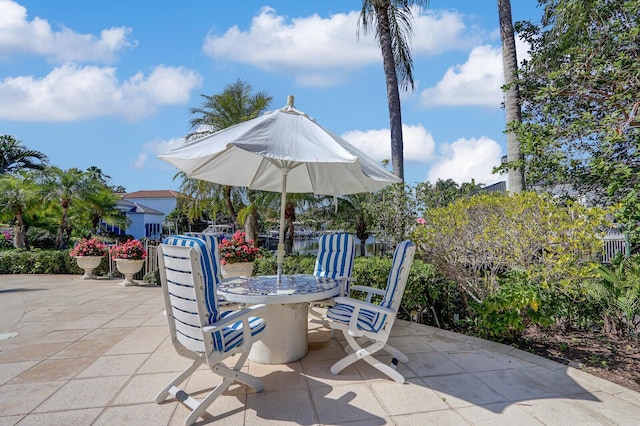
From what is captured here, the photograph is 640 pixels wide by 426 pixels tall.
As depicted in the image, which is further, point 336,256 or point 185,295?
point 336,256

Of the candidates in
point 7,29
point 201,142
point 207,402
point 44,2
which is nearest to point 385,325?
point 207,402

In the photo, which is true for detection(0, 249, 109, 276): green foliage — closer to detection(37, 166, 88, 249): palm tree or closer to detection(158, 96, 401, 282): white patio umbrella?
detection(37, 166, 88, 249): palm tree

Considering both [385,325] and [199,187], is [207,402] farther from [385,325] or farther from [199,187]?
[199,187]

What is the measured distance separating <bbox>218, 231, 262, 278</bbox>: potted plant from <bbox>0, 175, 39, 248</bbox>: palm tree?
34.1 ft

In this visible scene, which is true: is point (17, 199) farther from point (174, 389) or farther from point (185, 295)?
point (185, 295)

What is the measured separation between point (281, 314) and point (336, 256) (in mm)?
1747

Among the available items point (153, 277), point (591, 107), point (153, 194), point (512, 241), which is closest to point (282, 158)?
point (512, 241)

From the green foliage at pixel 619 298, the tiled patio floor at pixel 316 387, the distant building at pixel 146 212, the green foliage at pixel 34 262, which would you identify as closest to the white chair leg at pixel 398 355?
the tiled patio floor at pixel 316 387

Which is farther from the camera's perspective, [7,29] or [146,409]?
[7,29]

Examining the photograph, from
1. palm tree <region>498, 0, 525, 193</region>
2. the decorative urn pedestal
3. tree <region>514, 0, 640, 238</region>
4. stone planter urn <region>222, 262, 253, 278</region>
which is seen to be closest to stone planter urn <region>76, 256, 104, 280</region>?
the decorative urn pedestal

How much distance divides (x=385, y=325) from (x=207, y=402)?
5.57 feet

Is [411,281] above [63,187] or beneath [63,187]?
beneath

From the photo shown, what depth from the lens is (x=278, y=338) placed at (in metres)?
3.72

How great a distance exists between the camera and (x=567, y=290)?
4078mm
